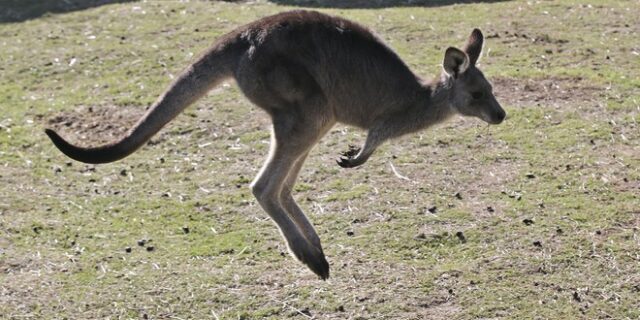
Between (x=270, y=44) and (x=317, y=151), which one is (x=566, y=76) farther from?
(x=270, y=44)

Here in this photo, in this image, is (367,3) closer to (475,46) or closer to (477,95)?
(475,46)

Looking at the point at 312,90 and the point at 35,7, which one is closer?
the point at 312,90

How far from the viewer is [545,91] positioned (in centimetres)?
943

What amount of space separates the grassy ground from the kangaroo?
2.93ft

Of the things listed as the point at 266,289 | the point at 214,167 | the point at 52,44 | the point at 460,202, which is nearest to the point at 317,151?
the point at 214,167

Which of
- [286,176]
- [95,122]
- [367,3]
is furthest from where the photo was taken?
[367,3]

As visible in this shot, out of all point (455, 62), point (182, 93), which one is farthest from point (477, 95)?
point (182, 93)

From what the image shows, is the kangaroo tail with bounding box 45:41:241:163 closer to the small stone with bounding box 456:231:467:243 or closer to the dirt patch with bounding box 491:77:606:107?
the small stone with bounding box 456:231:467:243

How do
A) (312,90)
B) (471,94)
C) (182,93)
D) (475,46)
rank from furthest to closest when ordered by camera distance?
(475,46), (471,94), (312,90), (182,93)

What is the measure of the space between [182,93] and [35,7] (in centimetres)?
719

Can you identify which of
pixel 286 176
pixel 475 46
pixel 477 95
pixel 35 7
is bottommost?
pixel 35 7

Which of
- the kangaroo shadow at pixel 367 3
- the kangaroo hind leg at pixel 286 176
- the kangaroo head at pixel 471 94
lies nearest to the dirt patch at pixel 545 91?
the kangaroo shadow at pixel 367 3

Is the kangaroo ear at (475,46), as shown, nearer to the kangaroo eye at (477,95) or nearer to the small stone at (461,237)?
the kangaroo eye at (477,95)

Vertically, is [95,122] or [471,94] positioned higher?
[471,94]
